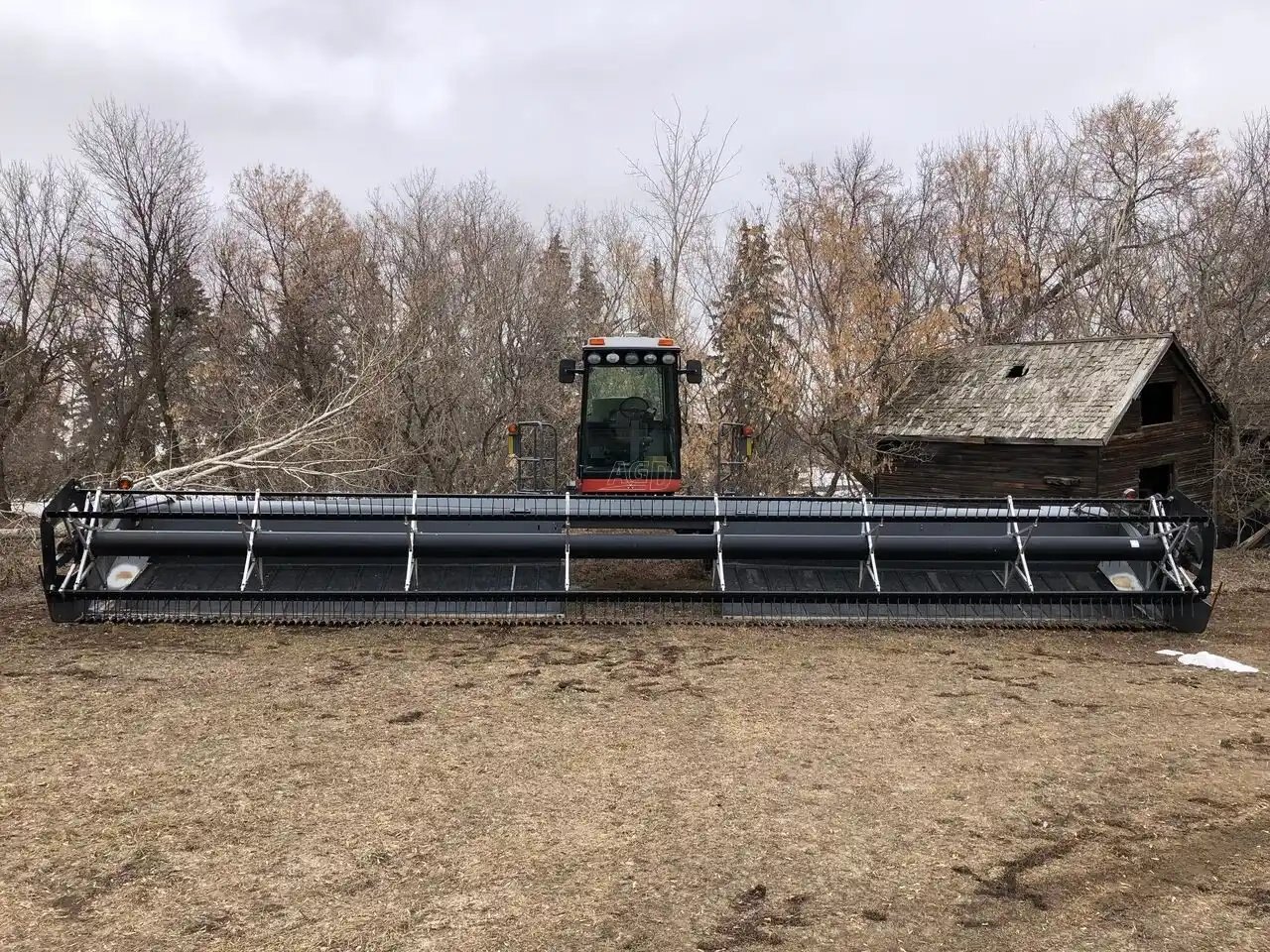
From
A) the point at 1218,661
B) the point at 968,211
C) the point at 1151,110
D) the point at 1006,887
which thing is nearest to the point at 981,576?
the point at 1218,661

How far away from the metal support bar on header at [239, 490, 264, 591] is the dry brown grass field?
667mm

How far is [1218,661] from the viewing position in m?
6.51

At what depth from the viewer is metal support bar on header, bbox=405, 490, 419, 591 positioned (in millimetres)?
7277

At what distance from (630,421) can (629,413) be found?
0.11 metres

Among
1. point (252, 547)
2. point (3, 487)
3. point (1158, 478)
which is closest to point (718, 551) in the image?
point (252, 547)

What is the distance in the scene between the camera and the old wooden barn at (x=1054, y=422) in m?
16.3

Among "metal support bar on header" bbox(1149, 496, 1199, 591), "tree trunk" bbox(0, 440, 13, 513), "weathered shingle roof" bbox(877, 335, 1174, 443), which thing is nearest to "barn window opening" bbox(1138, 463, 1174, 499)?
"weathered shingle roof" bbox(877, 335, 1174, 443)

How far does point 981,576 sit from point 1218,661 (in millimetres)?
1923

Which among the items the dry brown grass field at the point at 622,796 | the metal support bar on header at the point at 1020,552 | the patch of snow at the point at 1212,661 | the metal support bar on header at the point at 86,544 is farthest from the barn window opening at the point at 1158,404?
the metal support bar on header at the point at 86,544

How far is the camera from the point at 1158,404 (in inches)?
709

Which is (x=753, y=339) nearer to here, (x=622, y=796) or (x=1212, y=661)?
(x=1212, y=661)

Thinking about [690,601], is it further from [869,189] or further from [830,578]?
[869,189]

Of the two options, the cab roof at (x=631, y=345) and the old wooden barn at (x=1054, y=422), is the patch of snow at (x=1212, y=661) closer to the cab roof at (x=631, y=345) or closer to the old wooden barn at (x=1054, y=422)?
the cab roof at (x=631, y=345)

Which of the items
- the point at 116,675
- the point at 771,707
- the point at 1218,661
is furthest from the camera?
the point at 1218,661
